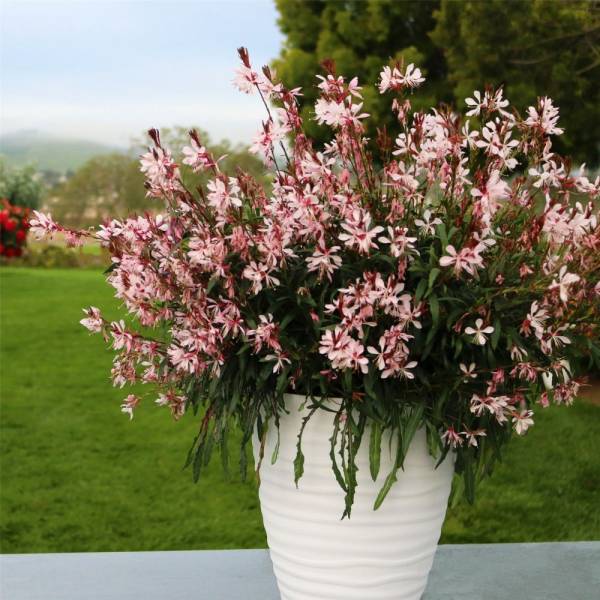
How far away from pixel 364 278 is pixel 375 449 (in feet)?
0.99

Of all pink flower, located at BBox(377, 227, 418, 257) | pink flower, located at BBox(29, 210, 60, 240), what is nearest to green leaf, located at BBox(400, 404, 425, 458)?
pink flower, located at BBox(377, 227, 418, 257)

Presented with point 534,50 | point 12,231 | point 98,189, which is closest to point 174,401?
point 534,50

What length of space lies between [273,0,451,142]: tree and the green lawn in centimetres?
493

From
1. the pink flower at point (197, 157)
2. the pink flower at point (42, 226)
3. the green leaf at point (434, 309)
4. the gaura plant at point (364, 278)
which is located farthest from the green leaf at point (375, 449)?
the pink flower at point (42, 226)

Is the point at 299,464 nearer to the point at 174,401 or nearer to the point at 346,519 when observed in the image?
the point at 346,519

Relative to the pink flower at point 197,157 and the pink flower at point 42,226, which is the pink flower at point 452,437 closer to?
the pink flower at point 197,157

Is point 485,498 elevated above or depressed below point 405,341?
below

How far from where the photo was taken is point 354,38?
32.6 feet

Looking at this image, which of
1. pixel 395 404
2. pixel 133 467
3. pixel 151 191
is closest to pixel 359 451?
pixel 395 404

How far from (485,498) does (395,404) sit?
2.94 meters

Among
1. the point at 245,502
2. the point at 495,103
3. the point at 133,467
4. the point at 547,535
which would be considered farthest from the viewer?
the point at 133,467

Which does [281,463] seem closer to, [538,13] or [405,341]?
[405,341]

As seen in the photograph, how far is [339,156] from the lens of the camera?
1.48m

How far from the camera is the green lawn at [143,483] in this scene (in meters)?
3.75
